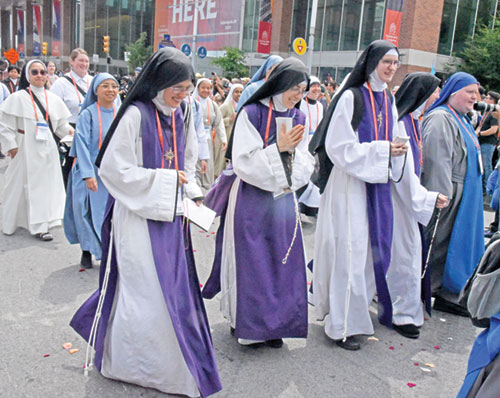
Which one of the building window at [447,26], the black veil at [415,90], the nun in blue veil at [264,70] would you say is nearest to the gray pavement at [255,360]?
the black veil at [415,90]

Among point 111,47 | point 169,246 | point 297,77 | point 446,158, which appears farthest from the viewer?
point 111,47

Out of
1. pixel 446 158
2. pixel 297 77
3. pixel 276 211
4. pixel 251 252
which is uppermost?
pixel 297 77

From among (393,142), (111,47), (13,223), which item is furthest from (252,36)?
(393,142)

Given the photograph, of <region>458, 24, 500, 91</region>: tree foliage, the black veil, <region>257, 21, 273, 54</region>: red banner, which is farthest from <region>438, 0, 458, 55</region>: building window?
the black veil

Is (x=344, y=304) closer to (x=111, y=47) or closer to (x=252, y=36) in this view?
(x=252, y=36)

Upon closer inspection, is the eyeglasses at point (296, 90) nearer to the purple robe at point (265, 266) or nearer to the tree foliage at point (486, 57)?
the purple robe at point (265, 266)

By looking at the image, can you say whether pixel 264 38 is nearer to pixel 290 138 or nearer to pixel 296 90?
pixel 296 90

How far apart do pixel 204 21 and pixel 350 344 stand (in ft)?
120

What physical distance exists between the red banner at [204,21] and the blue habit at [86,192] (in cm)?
2637

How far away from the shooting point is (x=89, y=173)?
5160 millimetres

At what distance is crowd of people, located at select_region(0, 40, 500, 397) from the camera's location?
3076 millimetres

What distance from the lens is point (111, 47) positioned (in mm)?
53562

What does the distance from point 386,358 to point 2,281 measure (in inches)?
140

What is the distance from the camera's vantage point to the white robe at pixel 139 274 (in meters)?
3.04
